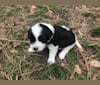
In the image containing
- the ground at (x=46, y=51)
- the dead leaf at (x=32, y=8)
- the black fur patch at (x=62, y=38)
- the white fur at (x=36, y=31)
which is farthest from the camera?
the dead leaf at (x=32, y=8)

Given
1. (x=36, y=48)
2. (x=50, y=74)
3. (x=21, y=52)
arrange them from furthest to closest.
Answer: (x=21, y=52) → (x=50, y=74) → (x=36, y=48)

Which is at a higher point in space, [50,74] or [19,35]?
[19,35]

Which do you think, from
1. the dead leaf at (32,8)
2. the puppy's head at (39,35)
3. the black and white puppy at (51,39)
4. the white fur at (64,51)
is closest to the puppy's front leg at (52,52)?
the black and white puppy at (51,39)

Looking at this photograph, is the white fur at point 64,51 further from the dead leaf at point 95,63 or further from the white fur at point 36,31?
the white fur at point 36,31

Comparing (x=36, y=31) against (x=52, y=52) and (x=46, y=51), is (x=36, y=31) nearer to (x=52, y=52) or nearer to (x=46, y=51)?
(x=52, y=52)

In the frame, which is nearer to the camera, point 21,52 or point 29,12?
point 21,52

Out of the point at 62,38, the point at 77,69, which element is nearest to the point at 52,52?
the point at 62,38

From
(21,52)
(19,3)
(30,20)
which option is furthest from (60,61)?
(19,3)

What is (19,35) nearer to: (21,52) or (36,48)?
(21,52)
